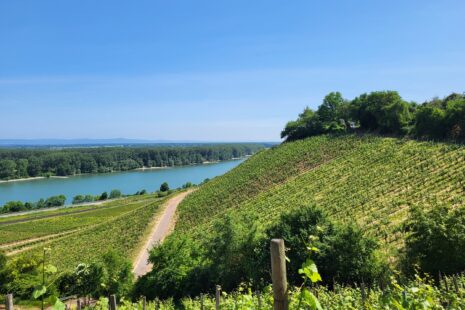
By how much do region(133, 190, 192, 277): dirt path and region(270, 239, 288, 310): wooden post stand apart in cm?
2237

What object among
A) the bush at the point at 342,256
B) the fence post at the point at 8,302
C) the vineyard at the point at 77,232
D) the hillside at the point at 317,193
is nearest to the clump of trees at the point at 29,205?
the vineyard at the point at 77,232

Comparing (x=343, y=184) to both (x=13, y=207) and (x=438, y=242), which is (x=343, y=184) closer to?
(x=438, y=242)

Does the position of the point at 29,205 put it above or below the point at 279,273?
below

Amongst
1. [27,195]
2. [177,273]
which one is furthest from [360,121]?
[27,195]

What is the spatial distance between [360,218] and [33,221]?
7072 centimetres

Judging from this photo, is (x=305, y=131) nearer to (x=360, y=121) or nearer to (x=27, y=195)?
(x=360, y=121)

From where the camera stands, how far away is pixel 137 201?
92.6 m

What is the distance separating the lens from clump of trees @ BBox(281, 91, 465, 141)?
46.1 meters

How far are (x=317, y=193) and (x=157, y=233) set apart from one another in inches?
764

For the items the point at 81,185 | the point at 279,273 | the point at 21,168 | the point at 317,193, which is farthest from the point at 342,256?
the point at 21,168

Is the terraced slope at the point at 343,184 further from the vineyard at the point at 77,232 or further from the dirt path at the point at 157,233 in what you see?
the vineyard at the point at 77,232

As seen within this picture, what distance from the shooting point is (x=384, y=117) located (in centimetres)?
5778

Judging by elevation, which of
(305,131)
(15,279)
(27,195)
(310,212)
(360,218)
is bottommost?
(27,195)

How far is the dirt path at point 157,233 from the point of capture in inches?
1146
